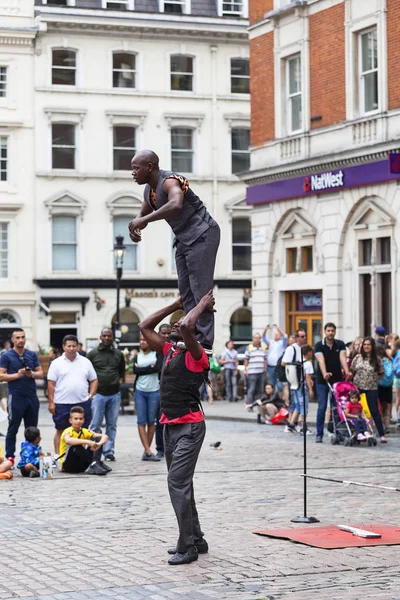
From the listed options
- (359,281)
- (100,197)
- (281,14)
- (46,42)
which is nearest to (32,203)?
(100,197)

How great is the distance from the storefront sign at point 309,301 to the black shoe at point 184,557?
2294 centimetres

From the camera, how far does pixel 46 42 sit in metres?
47.6

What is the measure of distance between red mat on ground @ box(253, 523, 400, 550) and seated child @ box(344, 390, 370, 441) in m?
9.29

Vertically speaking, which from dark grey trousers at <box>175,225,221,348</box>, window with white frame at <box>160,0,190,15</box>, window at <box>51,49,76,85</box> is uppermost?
window with white frame at <box>160,0,190,15</box>

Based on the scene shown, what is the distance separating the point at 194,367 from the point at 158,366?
8.43 metres

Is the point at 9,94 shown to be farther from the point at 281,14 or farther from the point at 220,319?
the point at 281,14

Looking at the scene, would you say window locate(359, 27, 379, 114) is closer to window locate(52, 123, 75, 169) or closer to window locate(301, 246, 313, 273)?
window locate(301, 246, 313, 273)

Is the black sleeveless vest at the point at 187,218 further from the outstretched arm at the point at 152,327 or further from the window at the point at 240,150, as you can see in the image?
the window at the point at 240,150

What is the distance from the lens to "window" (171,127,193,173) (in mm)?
49562

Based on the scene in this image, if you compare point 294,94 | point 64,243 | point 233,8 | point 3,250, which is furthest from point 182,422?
point 233,8

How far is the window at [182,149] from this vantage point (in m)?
49.6

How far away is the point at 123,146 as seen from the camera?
48938 millimetres

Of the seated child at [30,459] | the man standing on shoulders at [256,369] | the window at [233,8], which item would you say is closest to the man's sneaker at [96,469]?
the seated child at [30,459]

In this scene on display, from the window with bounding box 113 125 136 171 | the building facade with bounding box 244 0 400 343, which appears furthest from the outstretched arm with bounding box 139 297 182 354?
the window with bounding box 113 125 136 171
